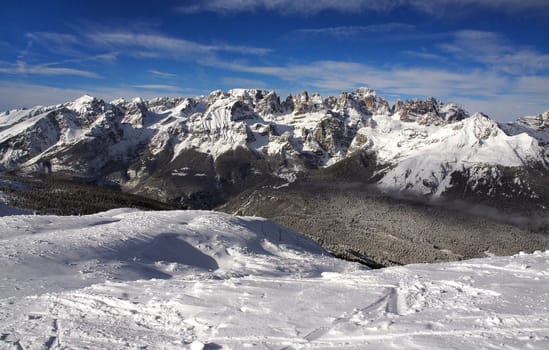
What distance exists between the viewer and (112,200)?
5979 inches

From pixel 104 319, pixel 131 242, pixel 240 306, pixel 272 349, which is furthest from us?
pixel 131 242

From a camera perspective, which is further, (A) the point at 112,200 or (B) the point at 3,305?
(A) the point at 112,200

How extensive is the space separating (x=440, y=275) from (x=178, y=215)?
42.5 meters

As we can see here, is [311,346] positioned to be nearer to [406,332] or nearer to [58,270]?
[406,332]

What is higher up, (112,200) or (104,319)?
(104,319)

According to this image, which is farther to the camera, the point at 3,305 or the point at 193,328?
the point at 3,305

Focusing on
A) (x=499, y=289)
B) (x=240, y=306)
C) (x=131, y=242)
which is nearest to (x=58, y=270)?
(x=131, y=242)

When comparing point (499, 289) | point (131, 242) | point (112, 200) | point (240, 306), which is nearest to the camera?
point (240, 306)

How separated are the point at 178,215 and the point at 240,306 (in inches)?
1692

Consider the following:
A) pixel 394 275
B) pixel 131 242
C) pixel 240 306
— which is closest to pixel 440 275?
pixel 394 275

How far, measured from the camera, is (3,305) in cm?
1562

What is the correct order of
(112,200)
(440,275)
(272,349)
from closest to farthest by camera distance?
(272,349) < (440,275) < (112,200)

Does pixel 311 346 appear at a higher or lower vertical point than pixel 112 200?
higher

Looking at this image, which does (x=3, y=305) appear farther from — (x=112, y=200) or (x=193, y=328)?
(x=112, y=200)
